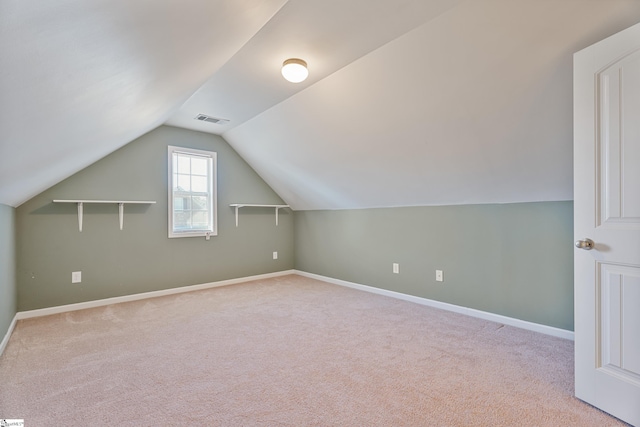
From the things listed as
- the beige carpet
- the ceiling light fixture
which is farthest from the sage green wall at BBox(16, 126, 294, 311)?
the ceiling light fixture

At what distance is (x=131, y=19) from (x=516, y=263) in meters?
3.24

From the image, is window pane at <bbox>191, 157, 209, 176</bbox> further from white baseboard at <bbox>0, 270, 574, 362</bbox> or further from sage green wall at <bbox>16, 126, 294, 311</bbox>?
white baseboard at <bbox>0, 270, 574, 362</bbox>

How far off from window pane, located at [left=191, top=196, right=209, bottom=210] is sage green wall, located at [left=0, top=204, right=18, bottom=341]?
1.86m

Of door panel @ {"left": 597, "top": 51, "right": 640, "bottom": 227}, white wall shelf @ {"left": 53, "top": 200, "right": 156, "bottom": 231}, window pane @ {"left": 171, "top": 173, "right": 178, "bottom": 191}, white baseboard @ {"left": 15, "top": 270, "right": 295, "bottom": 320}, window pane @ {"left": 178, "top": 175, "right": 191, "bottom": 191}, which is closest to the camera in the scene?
door panel @ {"left": 597, "top": 51, "right": 640, "bottom": 227}

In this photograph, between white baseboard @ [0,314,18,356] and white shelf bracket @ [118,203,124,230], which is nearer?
white baseboard @ [0,314,18,356]

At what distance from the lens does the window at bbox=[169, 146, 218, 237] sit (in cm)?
424

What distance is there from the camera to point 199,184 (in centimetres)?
452

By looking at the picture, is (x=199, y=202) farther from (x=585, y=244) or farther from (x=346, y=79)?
(x=585, y=244)

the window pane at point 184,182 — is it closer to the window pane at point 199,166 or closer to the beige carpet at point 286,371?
the window pane at point 199,166

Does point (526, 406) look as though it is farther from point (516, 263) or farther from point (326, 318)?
point (326, 318)

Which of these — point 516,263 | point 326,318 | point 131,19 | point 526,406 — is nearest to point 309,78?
point 131,19

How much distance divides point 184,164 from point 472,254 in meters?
3.83

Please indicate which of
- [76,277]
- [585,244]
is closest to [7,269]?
[76,277]

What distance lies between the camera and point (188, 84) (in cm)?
238
